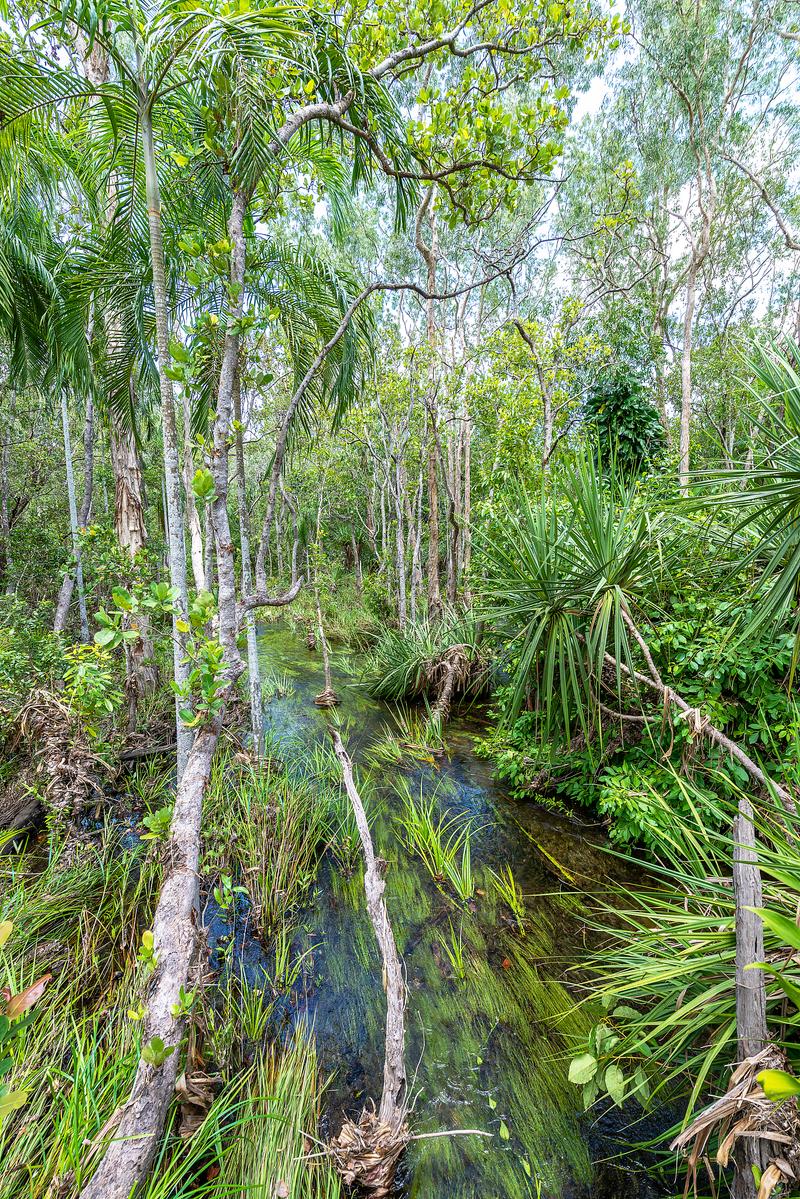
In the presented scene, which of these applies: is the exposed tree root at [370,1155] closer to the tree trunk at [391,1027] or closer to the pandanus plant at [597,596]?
the tree trunk at [391,1027]

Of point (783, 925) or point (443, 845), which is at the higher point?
point (783, 925)

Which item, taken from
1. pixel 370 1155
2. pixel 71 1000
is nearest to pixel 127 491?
pixel 71 1000

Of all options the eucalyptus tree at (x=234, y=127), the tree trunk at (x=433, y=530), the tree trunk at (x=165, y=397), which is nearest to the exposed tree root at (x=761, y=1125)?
the eucalyptus tree at (x=234, y=127)

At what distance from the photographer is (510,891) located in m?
2.97

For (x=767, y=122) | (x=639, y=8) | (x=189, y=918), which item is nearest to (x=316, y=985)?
(x=189, y=918)

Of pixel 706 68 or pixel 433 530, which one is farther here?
pixel 706 68

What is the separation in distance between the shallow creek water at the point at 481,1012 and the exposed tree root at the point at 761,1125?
3.12 ft

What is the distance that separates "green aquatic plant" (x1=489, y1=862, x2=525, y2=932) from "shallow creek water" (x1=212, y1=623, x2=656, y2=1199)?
0.06 m

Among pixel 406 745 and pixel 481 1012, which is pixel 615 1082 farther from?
pixel 406 745

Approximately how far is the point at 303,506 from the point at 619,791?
14.6 metres

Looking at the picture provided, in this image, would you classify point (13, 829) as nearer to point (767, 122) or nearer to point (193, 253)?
point (193, 253)

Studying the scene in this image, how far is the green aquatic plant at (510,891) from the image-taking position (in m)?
2.82

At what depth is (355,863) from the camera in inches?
134

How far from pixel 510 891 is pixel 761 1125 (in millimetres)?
2087
